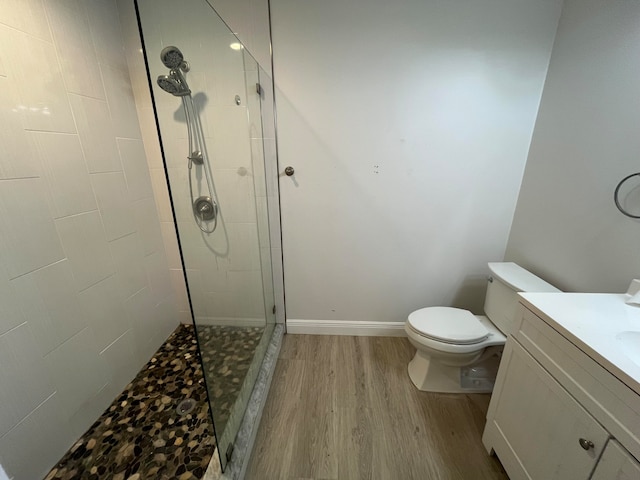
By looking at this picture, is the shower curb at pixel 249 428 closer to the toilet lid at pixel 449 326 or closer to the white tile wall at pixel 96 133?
the toilet lid at pixel 449 326

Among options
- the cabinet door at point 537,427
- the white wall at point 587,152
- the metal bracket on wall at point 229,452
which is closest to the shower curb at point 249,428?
the metal bracket on wall at point 229,452

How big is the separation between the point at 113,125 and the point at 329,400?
1.93 metres

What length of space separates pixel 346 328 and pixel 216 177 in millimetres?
1448

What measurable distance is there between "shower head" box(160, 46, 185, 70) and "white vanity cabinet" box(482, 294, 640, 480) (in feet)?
4.86

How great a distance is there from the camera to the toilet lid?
4.49 feet

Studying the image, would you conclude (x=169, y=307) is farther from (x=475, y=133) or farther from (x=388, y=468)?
(x=475, y=133)

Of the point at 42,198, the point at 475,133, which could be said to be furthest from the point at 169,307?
the point at 475,133

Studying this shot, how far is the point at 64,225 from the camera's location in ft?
3.81

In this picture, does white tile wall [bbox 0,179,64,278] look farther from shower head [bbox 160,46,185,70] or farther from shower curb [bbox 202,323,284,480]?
shower curb [bbox 202,323,284,480]

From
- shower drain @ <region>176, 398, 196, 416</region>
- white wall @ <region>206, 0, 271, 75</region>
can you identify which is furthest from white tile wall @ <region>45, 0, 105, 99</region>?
shower drain @ <region>176, 398, 196, 416</region>

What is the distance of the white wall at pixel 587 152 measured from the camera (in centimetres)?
107

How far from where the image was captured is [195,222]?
906 millimetres

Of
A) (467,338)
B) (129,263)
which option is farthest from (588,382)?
(129,263)

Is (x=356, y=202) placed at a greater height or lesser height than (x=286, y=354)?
greater
